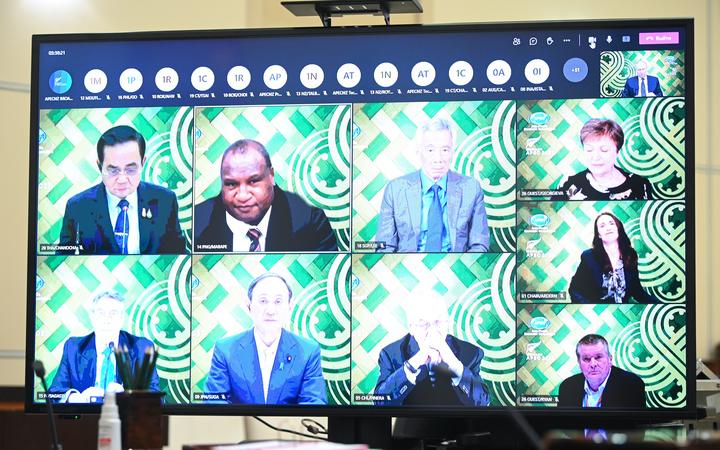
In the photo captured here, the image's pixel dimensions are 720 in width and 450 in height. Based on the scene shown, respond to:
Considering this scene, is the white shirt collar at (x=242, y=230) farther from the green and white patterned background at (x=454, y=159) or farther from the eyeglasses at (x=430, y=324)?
the eyeglasses at (x=430, y=324)

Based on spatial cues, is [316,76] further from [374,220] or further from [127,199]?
[127,199]

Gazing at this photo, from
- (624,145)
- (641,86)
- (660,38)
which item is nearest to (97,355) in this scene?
(624,145)

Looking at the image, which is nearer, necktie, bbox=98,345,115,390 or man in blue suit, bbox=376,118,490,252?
man in blue suit, bbox=376,118,490,252

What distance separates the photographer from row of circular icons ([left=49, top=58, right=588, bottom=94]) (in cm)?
306

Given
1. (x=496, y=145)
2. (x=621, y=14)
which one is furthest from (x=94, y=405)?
(x=621, y=14)

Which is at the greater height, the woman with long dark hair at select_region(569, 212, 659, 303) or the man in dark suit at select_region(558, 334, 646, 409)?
the woman with long dark hair at select_region(569, 212, 659, 303)

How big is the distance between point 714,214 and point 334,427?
3.91 meters

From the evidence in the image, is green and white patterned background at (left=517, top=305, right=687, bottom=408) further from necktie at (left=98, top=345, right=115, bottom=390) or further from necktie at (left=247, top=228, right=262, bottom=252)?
necktie at (left=98, top=345, right=115, bottom=390)

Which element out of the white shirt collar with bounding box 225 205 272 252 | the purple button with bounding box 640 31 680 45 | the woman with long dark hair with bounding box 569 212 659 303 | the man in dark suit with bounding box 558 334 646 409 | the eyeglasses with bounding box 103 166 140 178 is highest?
the purple button with bounding box 640 31 680 45

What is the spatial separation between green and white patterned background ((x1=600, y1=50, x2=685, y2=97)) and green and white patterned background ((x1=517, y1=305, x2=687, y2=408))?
1.97 feet

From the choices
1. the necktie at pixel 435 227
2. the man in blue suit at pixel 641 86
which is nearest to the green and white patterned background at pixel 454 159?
the necktie at pixel 435 227

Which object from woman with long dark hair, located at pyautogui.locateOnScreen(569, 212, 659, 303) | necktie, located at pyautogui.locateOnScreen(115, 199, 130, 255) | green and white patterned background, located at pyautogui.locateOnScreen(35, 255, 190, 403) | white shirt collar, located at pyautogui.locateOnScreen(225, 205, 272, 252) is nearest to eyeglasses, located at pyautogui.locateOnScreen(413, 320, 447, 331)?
woman with long dark hair, located at pyautogui.locateOnScreen(569, 212, 659, 303)

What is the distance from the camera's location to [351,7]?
3.11 meters

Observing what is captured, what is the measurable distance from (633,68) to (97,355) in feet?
5.56
